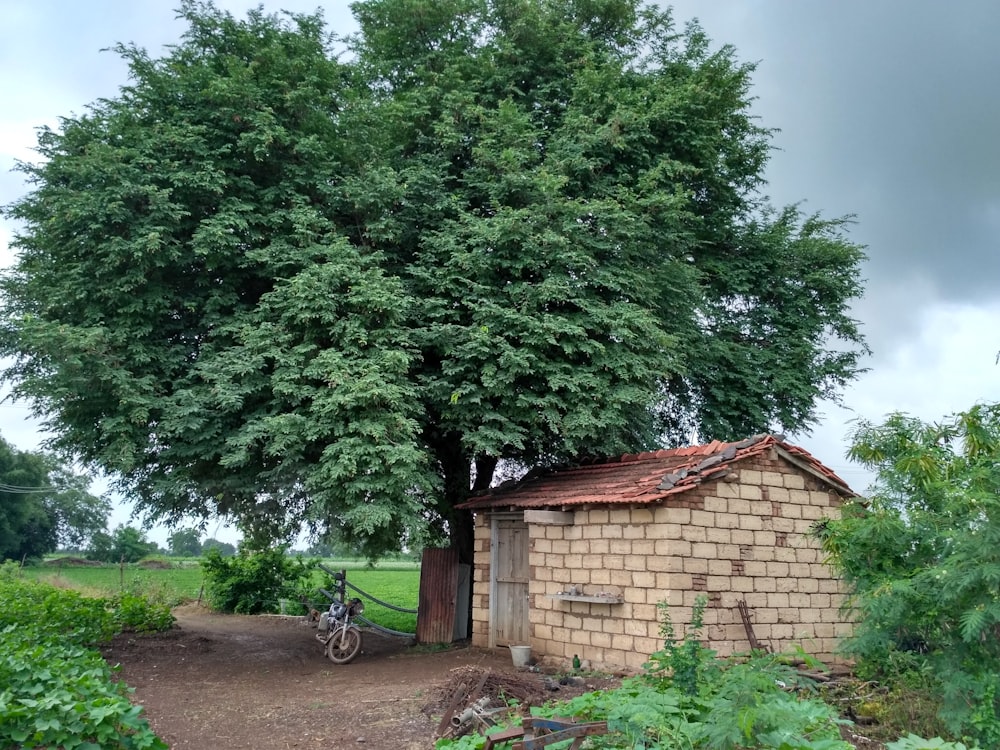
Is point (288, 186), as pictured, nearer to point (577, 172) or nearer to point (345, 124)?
point (345, 124)

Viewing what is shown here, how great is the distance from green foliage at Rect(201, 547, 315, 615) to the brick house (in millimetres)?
11659

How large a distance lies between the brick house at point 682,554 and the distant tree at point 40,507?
4325 cm

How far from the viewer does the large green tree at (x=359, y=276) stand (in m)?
12.5

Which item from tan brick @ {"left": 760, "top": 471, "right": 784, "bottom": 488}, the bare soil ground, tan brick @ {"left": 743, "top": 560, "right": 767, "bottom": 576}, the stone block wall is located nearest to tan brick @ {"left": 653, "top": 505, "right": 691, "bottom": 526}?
the stone block wall

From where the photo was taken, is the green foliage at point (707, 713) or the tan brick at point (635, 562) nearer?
the green foliage at point (707, 713)

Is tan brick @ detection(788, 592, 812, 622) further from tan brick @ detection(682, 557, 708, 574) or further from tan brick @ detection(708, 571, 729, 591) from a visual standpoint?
tan brick @ detection(682, 557, 708, 574)

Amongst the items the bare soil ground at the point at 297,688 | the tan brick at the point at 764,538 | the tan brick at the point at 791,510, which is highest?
the tan brick at the point at 791,510

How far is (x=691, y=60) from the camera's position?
18.2 m

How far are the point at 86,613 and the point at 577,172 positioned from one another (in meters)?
11.4

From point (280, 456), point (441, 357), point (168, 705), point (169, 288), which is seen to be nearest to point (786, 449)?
point (441, 357)

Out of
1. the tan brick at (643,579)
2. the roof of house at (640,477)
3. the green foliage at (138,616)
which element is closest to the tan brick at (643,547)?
the tan brick at (643,579)

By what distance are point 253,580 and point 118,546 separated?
158 ft

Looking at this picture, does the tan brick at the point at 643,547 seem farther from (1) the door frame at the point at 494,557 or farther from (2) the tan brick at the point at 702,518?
(1) the door frame at the point at 494,557

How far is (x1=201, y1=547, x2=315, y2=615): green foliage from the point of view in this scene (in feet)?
73.5
